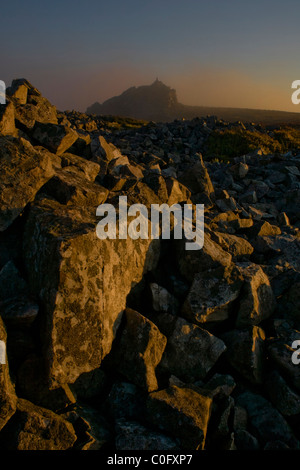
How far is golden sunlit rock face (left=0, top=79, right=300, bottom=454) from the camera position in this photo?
3.35 metres

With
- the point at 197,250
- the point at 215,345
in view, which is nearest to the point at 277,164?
the point at 197,250

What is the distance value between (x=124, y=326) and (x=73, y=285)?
103 centimetres

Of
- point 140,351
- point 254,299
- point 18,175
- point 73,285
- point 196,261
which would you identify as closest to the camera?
point 73,285

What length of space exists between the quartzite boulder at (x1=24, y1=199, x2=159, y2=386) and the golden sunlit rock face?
1cm

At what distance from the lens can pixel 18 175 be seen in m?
4.37

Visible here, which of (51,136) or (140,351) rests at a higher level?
(51,136)

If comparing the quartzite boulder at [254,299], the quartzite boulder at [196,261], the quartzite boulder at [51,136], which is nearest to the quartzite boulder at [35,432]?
the quartzite boulder at [196,261]

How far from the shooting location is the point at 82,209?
4.61 meters

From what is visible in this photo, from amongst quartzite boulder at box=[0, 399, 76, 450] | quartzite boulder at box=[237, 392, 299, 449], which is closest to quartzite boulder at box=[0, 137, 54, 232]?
quartzite boulder at box=[0, 399, 76, 450]

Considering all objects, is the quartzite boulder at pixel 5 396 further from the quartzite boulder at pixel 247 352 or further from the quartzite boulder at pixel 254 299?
the quartzite boulder at pixel 254 299

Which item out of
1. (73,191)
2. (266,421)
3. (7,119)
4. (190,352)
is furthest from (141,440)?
(7,119)

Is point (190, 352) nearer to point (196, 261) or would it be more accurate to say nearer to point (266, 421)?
point (266, 421)

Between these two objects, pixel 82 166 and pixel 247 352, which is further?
pixel 82 166
